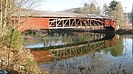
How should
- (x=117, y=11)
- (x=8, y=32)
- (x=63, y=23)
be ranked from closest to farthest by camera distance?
(x=8, y=32)
(x=63, y=23)
(x=117, y=11)

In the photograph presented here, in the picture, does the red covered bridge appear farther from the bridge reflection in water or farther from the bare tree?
the bare tree

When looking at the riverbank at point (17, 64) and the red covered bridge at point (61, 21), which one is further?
the red covered bridge at point (61, 21)

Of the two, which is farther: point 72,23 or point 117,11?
point 117,11

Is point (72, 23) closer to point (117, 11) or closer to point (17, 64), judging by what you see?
point (17, 64)

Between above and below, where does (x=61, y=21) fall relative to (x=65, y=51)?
above

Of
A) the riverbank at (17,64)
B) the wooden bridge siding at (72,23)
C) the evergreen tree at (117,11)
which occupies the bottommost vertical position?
the evergreen tree at (117,11)

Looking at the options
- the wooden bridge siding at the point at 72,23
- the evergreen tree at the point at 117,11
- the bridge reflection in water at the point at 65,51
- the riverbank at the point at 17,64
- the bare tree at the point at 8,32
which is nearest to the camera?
the riverbank at the point at 17,64

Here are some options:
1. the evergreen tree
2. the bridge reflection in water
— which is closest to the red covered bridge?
the bridge reflection in water

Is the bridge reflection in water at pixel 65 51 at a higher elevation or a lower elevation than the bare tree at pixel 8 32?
lower

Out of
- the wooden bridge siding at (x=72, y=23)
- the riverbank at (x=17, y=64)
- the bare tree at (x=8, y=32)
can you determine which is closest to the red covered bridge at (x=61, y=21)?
the wooden bridge siding at (x=72, y=23)

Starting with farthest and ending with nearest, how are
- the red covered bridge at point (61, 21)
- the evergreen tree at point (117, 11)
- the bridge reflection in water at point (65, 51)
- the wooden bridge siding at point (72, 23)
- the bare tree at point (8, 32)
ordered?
the evergreen tree at point (117, 11) → the wooden bridge siding at point (72, 23) → the red covered bridge at point (61, 21) → the bridge reflection in water at point (65, 51) → the bare tree at point (8, 32)

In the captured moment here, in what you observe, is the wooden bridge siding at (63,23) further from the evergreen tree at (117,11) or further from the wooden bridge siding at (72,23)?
the evergreen tree at (117,11)

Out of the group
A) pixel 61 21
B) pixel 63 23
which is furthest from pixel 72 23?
pixel 63 23

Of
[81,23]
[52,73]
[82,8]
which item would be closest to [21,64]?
[52,73]
